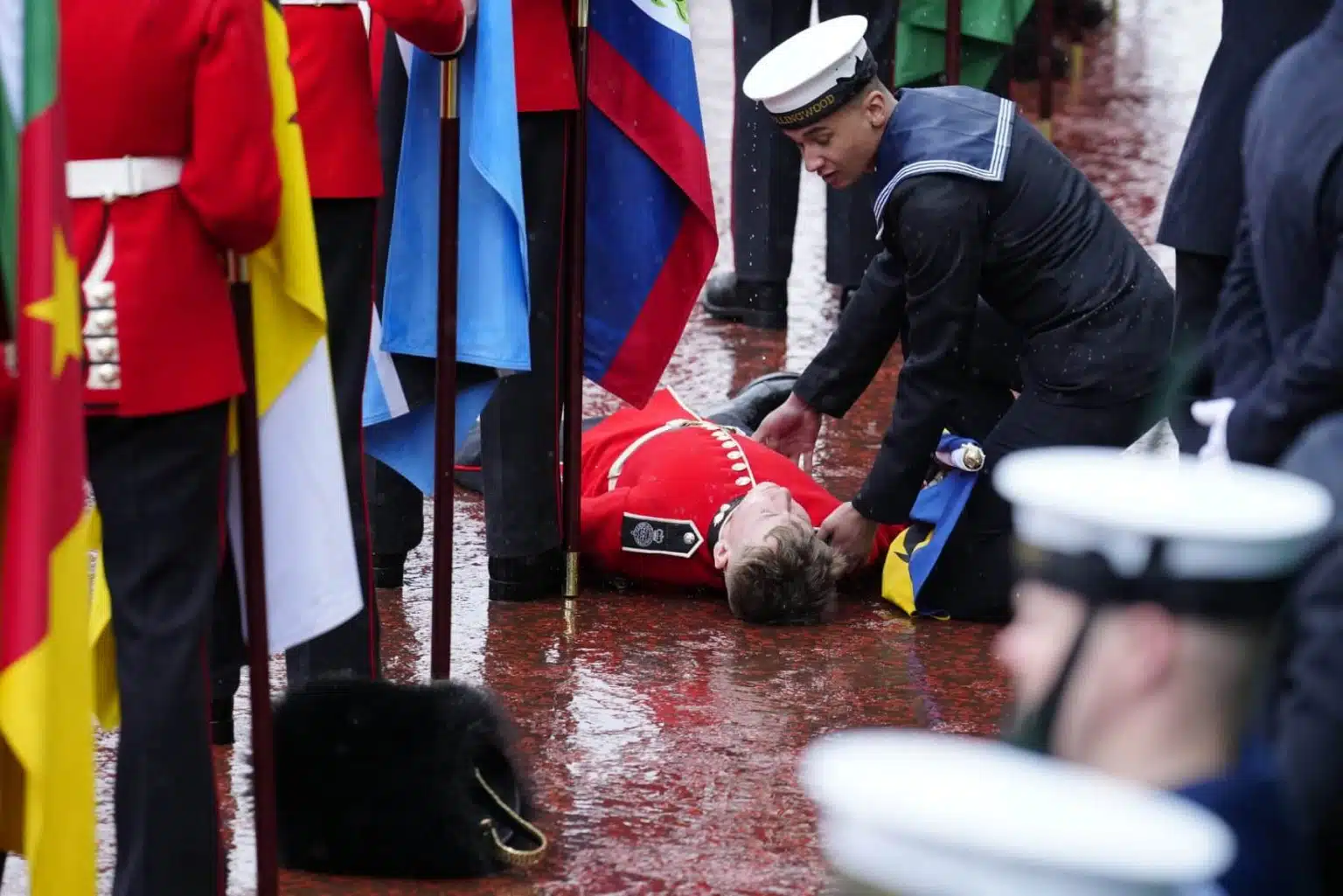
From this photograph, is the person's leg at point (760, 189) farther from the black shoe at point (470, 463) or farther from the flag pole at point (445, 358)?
the flag pole at point (445, 358)

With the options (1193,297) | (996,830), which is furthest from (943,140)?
(996,830)

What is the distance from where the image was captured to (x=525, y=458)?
4.60 m

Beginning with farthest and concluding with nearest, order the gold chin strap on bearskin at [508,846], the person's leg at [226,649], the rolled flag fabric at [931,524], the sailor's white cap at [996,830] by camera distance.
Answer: the rolled flag fabric at [931,524] < the person's leg at [226,649] < the gold chin strap on bearskin at [508,846] < the sailor's white cap at [996,830]

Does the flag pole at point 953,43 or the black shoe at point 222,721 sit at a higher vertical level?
the flag pole at point 953,43

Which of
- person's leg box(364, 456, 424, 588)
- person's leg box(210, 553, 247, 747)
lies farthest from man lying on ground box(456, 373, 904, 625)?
person's leg box(210, 553, 247, 747)

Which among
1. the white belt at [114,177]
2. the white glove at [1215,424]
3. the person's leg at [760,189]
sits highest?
the white belt at [114,177]

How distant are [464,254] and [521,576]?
81 centimetres

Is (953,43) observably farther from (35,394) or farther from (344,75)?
(35,394)

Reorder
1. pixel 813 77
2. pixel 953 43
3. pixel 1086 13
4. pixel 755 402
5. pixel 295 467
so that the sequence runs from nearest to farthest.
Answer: pixel 295 467 < pixel 813 77 < pixel 755 402 < pixel 953 43 < pixel 1086 13

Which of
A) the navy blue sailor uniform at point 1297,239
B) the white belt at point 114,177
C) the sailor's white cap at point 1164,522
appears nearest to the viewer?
the sailor's white cap at point 1164,522

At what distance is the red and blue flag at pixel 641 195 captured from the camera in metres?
4.60

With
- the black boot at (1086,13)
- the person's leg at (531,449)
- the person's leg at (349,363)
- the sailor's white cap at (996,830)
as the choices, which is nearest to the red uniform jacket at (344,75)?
the person's leg at (349,363)

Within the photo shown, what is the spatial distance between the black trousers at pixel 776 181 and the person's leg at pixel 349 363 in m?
3.05

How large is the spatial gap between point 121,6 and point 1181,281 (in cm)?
234
